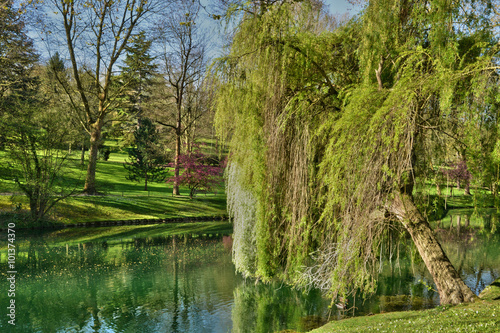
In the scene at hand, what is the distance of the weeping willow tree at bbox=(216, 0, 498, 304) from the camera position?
546 cm

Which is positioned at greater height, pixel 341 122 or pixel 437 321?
pixel 341 122

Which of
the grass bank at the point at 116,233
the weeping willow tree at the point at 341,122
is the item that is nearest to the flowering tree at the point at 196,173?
the grass bank at the point at 116,233

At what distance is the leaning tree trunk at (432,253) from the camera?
6.32 meters

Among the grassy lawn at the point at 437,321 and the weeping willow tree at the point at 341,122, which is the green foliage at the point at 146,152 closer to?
the weeping willow tree at the point at 341,122

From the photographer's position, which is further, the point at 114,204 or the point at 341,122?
A: the point at 114,204

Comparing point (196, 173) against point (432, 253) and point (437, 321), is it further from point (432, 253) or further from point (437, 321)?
point (437, 321)

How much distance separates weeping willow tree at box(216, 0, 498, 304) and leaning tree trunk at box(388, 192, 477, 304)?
2 centimetres

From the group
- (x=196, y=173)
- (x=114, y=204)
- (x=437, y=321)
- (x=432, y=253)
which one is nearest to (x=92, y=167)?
(x=114, y=204)

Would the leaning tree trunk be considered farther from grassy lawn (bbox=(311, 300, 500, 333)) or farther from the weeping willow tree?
grassy lawn (bbox=(311, 300, 500, 333))

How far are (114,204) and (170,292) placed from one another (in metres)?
12.5

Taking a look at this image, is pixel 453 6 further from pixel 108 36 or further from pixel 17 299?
pixel 108 36

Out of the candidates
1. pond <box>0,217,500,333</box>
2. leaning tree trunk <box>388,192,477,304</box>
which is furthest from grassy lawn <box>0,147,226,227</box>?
leaning tree trunk <box>388,192,477,304</box>

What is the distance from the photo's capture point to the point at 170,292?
9773 mm

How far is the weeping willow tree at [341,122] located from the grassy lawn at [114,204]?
13.6m
